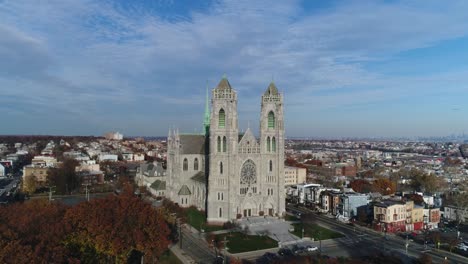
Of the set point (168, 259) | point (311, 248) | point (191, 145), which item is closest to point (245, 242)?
point (311, 248)

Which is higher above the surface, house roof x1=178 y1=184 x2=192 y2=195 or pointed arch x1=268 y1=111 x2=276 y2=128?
pointed arch x1=268 y1=111 x2=276 y2=128

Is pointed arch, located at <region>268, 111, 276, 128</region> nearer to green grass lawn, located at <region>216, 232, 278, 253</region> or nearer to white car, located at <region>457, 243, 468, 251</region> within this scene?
green grass lawn, located at <region>216, 232, 278, 253</region>

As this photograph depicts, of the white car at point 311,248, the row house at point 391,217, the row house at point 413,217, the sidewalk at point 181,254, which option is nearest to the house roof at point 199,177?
the sidewalk at point 181,254

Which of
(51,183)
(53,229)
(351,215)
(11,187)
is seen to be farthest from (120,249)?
(11,187)

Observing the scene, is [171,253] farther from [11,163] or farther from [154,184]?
[11,163]

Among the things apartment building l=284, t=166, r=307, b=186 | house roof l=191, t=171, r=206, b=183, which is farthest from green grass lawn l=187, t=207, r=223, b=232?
apartment building l=284, t=166, r=307, b=186

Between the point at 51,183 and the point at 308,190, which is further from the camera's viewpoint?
the point at 51,183

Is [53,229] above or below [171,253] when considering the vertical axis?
above
